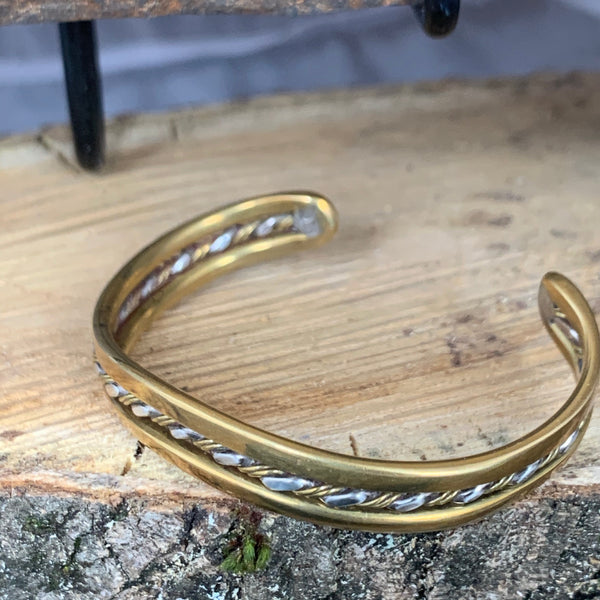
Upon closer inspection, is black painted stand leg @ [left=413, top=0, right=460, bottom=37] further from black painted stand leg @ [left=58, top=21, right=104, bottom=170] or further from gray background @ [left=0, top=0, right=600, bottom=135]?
gray background @ [left=0, top=0, right=600, bottom=135]

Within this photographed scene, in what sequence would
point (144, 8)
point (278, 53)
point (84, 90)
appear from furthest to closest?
point (278, 53), point (84, 90), point (144, 8)

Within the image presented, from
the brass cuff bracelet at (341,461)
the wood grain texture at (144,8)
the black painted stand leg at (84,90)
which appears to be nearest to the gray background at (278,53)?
the black painted stand leg at (84,90)

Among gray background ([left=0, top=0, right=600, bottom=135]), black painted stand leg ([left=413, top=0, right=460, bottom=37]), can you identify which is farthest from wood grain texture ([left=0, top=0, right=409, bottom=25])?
gray background ([left=0, top=0, right=600, bottom=135])

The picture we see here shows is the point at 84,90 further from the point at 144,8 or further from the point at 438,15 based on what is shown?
the point at 438,15

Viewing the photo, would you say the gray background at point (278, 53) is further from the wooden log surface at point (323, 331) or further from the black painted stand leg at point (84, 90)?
the black painted stand leg at point (84, 90)

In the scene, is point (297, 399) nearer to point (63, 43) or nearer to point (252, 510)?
point (252, 510)

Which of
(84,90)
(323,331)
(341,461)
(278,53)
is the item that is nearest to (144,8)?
(84,90)
